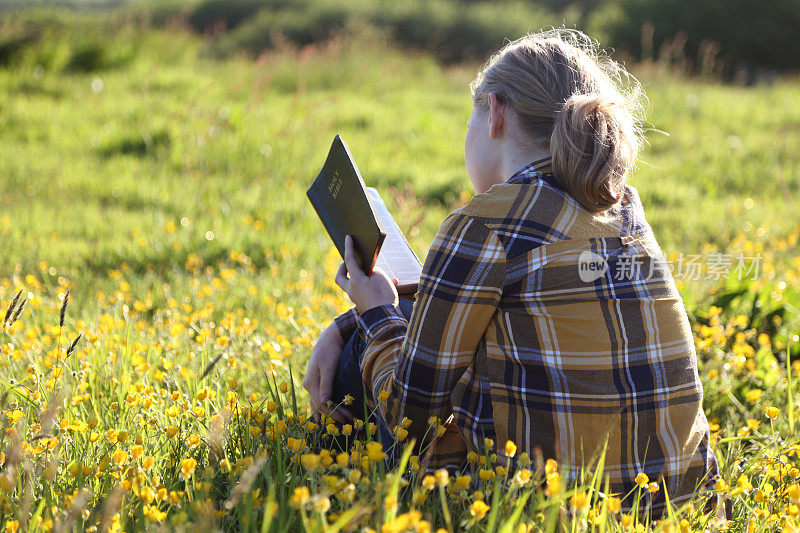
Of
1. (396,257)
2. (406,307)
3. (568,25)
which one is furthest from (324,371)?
(568,25)

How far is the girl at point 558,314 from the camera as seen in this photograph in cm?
169

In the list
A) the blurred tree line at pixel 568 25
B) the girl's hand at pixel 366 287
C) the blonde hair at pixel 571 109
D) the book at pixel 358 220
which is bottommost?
the girl's hand at pixel 366 287

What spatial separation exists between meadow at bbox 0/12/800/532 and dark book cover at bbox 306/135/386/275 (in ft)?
1.59

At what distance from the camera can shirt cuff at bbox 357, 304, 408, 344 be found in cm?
199

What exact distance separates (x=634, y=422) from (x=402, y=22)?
15.2 m

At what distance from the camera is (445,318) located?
1721 millimetres

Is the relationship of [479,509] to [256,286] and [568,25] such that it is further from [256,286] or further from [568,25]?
[568,25]

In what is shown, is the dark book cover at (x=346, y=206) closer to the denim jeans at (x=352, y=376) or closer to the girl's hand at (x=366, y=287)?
the girl's hand at (x=366, y=287)

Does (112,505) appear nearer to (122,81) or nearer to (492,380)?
(492,380)

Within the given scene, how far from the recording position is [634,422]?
1.74 m

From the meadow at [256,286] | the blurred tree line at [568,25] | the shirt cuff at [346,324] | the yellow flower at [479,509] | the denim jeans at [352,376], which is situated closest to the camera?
the yellow flower at [479,509]

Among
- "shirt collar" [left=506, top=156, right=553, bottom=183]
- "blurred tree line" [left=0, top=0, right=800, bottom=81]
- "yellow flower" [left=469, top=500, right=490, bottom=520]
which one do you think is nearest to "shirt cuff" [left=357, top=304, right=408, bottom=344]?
"shirt collar" [left=506, top=156, right=553, bottom=183]

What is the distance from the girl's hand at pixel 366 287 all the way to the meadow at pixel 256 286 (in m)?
0.37

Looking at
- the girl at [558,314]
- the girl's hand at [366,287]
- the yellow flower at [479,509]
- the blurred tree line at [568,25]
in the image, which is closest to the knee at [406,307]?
the girl's hand at [366,287]
